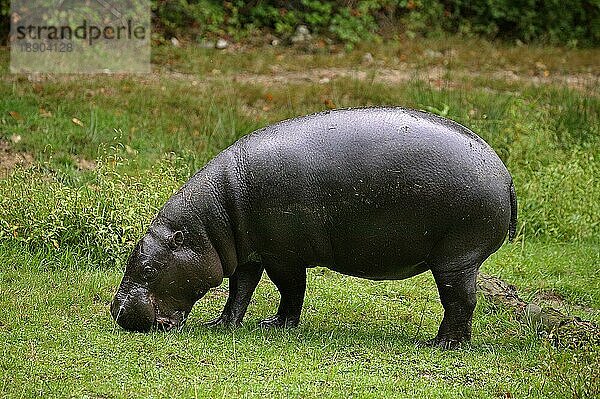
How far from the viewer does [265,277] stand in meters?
8.69

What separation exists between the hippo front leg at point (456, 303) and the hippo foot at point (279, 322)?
3.21ft

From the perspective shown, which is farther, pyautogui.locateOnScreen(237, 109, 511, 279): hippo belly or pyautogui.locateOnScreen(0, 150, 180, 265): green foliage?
pyautogui.locateOnScreen(0, 150, 180, 265): green foliage

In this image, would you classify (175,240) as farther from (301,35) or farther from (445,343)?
(301,35)

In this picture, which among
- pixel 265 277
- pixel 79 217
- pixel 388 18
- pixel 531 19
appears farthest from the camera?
pixel 531 19

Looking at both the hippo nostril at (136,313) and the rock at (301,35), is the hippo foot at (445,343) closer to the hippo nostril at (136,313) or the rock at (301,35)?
the hippo nostril at (136,313)

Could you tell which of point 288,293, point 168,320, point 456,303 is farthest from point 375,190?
point 168,320

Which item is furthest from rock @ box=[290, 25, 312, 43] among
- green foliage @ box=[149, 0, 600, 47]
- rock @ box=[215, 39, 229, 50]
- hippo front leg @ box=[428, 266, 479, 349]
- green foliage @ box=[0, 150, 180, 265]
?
hippo front leg @ box=[428, 266, 479, 349]

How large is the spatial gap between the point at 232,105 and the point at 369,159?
22.2ft

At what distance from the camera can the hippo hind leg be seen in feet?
21.6

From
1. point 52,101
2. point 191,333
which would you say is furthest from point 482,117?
point 191,333

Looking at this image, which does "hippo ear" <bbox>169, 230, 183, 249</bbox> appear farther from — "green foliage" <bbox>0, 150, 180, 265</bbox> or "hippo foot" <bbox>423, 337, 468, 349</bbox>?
"green foliage" <bbox>0, 150, 180, 265</bbox>

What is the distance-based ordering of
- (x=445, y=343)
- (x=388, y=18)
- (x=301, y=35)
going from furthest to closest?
1. (x=388, y=18)
2. (x=301, y=35)
3. (x=445, y=343)

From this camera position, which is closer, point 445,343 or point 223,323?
point 445,343

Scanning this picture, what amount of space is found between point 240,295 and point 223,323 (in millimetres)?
228
